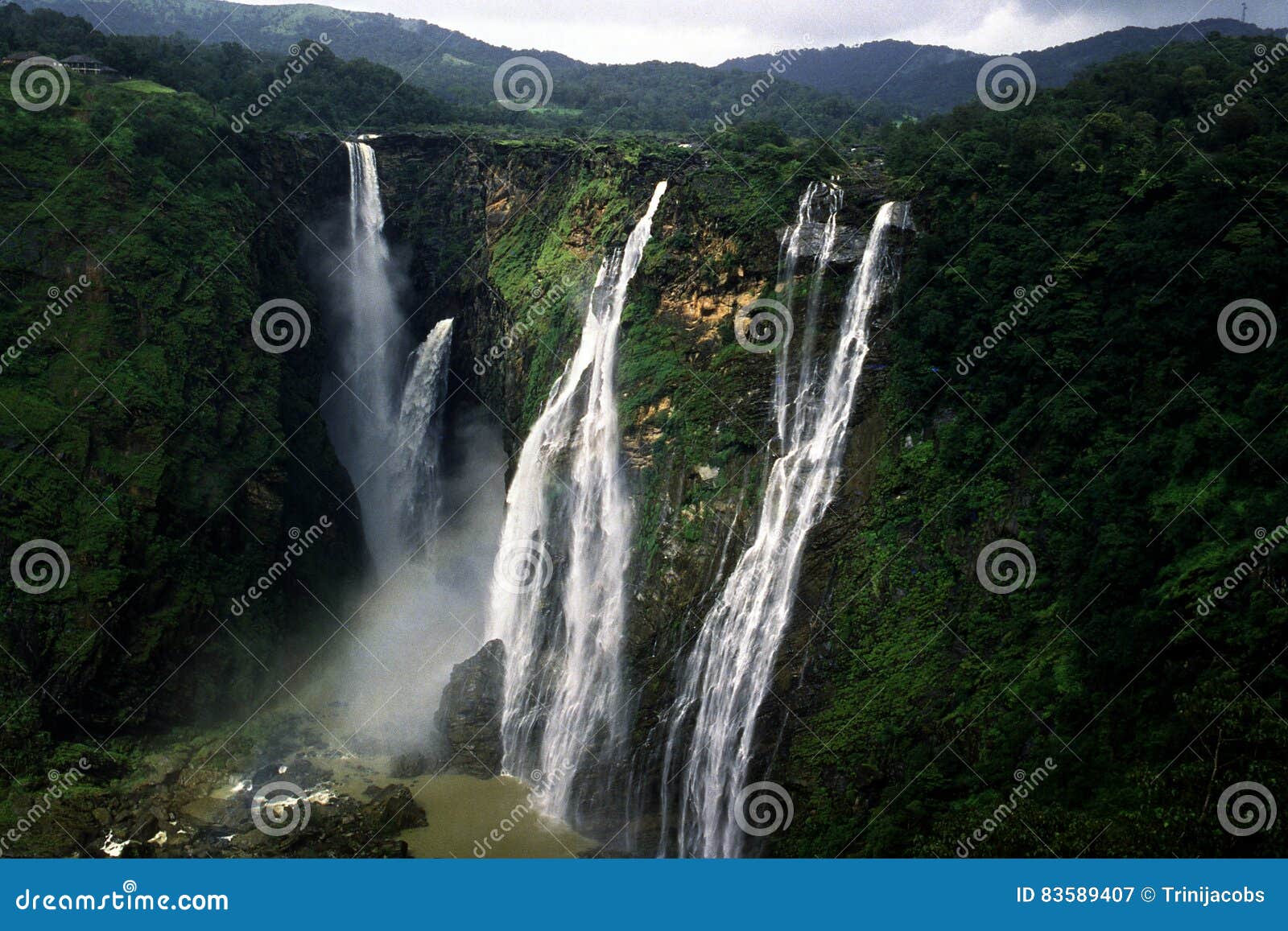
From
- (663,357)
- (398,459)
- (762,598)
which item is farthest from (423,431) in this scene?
(762,598)

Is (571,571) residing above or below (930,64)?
below

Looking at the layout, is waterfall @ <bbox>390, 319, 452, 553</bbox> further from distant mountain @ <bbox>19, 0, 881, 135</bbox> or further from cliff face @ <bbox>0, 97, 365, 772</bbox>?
distant mountain @ <bbox>19, 0, 881, 135</bbox>

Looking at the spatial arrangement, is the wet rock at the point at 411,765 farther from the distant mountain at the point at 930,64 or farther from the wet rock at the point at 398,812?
the distant mountain at the point at 930,64

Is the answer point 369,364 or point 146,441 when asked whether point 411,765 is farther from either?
point 369,364

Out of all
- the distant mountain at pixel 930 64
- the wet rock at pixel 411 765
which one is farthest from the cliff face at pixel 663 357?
the distant mountain at pixel 930 64

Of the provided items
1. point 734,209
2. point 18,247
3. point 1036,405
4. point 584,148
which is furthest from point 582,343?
point 18,247

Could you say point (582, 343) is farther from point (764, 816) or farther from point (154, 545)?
point (764, 816)
